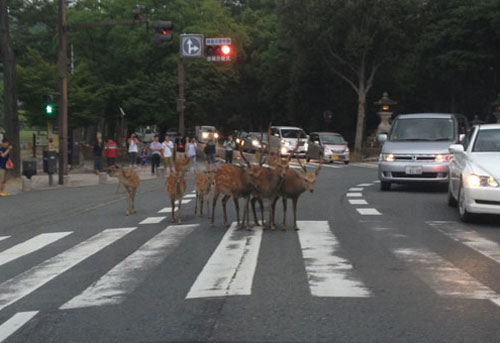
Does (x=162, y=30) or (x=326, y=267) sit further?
(x=162, y=30)

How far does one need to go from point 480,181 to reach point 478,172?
0.60 feet

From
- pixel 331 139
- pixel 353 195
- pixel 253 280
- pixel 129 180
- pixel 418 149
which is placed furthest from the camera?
pixel 331 139

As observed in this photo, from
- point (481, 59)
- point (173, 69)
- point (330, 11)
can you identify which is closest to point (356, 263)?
point (173, 69)

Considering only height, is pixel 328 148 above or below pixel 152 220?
above

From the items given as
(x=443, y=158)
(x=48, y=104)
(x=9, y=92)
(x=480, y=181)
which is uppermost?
(x=9, y=92)

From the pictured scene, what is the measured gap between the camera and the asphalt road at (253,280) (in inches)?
211

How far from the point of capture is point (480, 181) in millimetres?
11422

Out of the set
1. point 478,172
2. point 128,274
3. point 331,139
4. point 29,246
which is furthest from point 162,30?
point 331,139

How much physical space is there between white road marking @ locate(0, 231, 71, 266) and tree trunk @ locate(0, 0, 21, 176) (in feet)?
49.6

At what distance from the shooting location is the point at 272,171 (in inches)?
420

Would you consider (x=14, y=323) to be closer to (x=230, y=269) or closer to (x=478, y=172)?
(x=230, y=269)

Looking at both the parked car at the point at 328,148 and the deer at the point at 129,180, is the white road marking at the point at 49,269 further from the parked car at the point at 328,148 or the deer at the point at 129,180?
the parked car at the point at 328,148

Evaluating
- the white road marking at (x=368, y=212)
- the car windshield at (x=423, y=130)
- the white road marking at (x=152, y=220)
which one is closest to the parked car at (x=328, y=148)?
the car windshield at (x=423, y=130)

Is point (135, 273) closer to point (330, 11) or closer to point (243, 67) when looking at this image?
point (330, 11)
